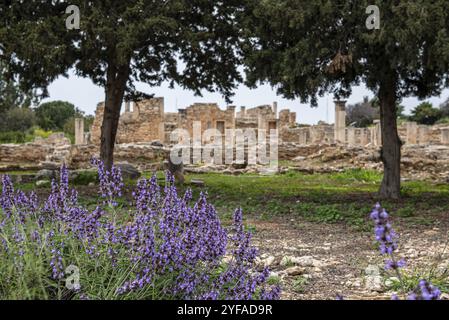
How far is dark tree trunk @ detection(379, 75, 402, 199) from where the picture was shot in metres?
12.6

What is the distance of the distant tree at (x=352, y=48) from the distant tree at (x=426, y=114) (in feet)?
147

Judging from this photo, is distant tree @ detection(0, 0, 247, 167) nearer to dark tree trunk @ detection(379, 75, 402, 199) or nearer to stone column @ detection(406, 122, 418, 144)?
dark tree trunk @ detection(379, 75, 402, 199)

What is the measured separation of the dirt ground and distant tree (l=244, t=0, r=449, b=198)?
2.77 meters

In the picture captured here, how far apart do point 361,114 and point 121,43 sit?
52.1m

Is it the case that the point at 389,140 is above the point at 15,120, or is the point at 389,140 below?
below

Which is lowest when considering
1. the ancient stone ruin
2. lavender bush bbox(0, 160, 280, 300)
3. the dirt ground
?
the dirt ground

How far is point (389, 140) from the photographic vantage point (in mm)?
12734

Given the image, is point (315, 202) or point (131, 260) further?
point (315, 202)

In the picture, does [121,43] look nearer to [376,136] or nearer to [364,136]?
[376,136]

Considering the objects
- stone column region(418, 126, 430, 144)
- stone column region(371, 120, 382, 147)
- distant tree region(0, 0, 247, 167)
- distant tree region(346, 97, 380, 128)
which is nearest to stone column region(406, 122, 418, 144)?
stone column region(418, 126, 430, 144)

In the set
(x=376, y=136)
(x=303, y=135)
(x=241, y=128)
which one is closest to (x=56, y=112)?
(x=241, y=128)

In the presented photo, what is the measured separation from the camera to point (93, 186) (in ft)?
53.8

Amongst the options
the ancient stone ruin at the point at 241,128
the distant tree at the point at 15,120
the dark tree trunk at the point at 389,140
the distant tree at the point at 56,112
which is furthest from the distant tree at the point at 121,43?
the distant tree at the point at 56,112
